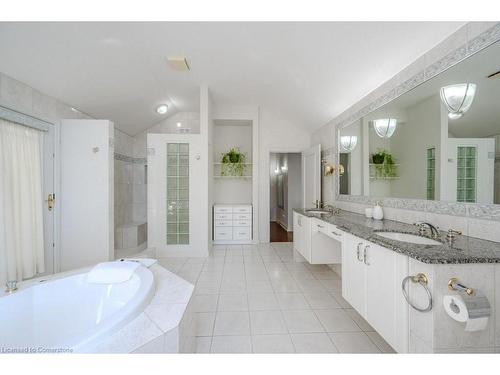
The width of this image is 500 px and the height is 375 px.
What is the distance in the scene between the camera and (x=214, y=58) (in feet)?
8.96

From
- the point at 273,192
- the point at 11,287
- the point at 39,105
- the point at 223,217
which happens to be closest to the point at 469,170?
the point at 11,287

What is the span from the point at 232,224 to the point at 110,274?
9.29 feet

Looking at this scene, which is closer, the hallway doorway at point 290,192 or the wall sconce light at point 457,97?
the wall sconce light at point 457,97

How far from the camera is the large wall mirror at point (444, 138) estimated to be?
50.3 inches

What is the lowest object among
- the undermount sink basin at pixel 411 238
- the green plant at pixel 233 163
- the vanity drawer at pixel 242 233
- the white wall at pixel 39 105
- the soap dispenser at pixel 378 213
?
the vanity drawer at pixel 242 233

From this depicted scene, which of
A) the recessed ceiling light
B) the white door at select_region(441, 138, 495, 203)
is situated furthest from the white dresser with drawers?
the white door at select_region(441, 138, 495, 203)

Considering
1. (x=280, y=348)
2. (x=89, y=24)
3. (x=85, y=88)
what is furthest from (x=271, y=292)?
(x=85, y=88)

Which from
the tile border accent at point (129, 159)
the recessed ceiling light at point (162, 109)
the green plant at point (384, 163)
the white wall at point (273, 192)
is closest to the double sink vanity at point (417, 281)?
the green plant at point (384, 163)

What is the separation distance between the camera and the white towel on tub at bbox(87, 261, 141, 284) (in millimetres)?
1613

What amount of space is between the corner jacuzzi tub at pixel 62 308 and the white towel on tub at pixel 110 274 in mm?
33

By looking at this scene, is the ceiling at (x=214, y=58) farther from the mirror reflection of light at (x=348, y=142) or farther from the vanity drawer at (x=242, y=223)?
the vanity drawer at (x=242, y=223)

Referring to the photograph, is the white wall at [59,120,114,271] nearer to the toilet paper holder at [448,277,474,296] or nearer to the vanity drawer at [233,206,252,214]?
the vanity drawer at [233,206,252,214]

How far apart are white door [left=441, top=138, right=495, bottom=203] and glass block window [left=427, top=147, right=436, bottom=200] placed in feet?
0.30
